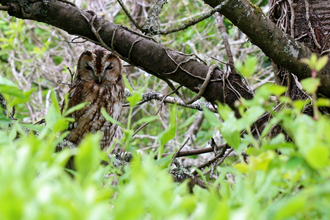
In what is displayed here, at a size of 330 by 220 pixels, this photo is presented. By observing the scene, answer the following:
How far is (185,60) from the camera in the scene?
163 centimetres

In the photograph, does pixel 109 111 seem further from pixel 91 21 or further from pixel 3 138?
pixel 3 138

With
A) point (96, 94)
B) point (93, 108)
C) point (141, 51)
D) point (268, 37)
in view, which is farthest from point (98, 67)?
point (268, 37)

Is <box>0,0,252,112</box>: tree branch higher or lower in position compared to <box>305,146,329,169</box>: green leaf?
lower

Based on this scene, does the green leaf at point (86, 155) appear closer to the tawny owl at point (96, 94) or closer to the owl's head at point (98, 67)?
the tawny owl at point (96, 94)

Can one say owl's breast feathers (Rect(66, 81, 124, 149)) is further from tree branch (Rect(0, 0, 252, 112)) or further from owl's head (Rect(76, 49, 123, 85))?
tree branch (Rect(0, 0, 252, 112))

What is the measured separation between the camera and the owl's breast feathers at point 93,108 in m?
2.27

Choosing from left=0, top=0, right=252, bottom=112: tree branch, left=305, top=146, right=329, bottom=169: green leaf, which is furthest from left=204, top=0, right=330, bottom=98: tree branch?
left=305, top=146, right=329, bottom=169: green leaf

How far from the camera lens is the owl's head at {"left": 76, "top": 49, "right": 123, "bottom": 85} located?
2357mm

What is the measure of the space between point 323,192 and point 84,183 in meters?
0.31

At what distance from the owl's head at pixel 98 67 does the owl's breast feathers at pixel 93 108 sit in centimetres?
6

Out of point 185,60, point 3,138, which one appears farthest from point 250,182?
point 185,60

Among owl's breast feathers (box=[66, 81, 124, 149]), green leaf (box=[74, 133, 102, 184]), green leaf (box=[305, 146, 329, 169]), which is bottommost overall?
owl's breast feathers (box=[66, 81, 124, 149])

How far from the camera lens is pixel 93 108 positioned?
228 cm

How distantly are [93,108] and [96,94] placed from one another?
4.3 inches
